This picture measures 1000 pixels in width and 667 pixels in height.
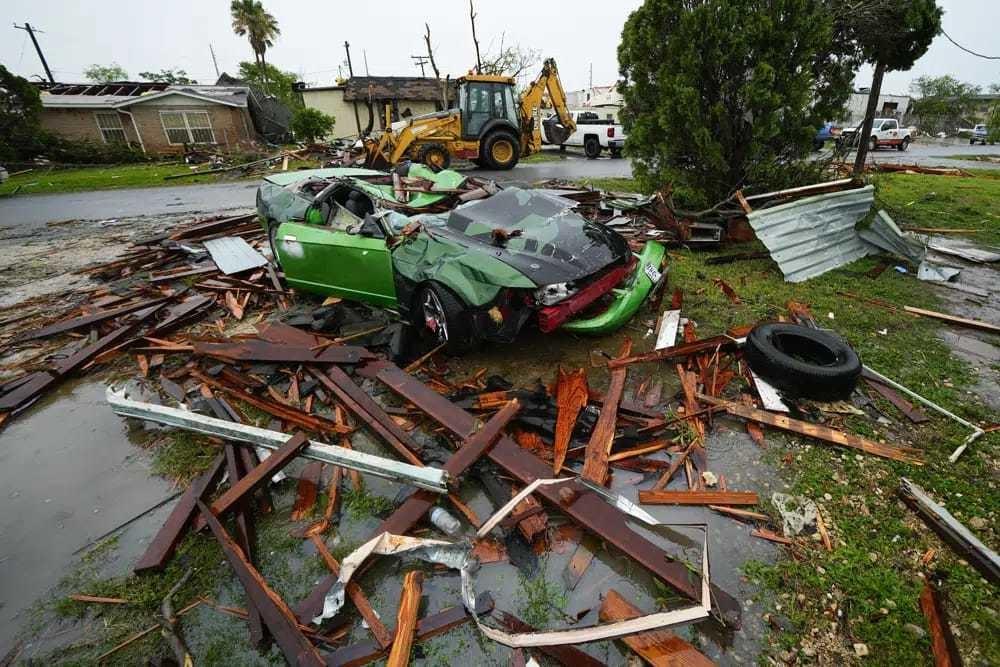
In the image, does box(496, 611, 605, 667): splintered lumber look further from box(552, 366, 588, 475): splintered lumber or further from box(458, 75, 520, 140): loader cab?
box(458, 75, 520, 140): loader cab

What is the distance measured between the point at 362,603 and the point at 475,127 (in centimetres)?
1443

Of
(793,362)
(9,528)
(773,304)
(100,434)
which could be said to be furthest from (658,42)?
(9,528)

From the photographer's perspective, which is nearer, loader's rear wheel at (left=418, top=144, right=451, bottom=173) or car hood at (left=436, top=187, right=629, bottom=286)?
car hood at (left=436, top=187, right=629, bottom=286)

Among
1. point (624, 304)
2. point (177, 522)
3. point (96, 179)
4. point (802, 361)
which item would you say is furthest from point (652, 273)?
point (96, 179)

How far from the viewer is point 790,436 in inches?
121

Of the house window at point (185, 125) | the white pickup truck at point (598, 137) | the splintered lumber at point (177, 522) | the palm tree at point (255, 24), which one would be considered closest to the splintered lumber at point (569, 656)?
the splintered lumber at point (177, 522)

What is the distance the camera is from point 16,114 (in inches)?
765

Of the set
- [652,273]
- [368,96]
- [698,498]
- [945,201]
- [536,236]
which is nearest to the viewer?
[698,498]

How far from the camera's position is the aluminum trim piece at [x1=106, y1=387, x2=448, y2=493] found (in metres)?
2.56

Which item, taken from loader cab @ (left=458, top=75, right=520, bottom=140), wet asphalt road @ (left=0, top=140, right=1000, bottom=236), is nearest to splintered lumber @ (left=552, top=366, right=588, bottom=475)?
wet asphalt road @ (left=0, top=140, right=1000, bottom=236)

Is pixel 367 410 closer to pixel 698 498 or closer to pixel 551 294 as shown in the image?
pixel 551 294

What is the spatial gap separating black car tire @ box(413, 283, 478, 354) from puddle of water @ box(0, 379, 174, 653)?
2.21 m

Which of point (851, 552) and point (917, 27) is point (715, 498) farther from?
point (917, 27)

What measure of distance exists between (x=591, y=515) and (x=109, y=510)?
2.98 m
